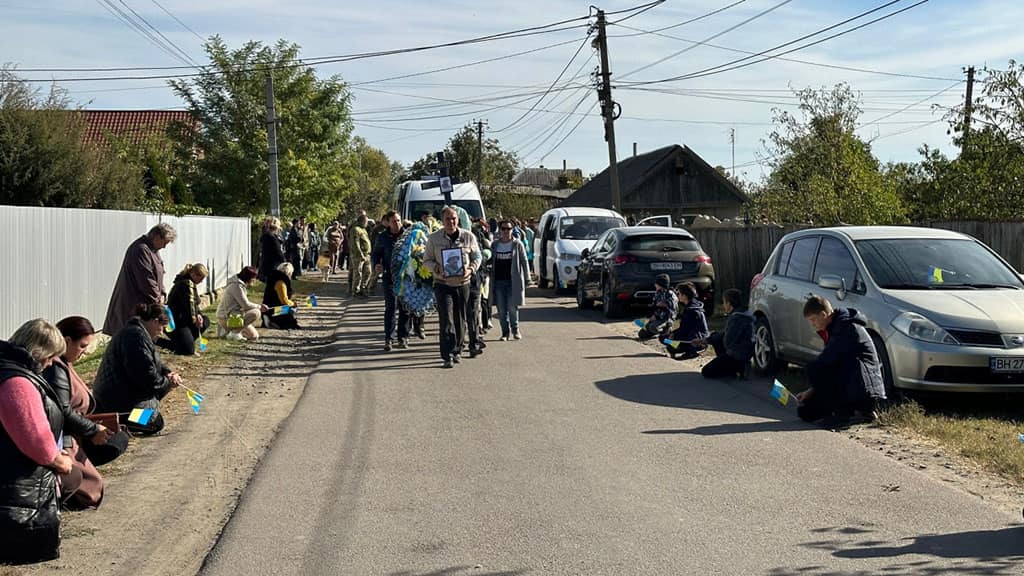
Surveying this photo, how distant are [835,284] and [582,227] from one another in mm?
14827

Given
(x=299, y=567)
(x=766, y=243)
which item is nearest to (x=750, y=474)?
(x=299, y=567)

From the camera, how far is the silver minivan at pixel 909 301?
366 inches

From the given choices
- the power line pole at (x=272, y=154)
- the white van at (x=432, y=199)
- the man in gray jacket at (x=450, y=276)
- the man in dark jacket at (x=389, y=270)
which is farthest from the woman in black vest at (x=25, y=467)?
the power line pole at (x=272, y=154)

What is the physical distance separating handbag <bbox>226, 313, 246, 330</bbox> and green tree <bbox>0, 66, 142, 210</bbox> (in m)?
10.1

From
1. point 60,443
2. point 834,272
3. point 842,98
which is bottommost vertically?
point 60,443

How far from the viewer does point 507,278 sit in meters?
15.5

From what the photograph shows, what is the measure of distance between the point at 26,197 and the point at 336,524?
68.0 feet

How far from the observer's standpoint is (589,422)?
9438mm

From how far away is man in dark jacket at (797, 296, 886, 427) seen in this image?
359 inches

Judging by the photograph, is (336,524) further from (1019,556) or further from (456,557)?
(1019,556)

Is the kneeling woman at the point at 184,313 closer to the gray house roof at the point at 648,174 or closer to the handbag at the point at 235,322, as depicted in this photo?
the handbag at the point at 235,322

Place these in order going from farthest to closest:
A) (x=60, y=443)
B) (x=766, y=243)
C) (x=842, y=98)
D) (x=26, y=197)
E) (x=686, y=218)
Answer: (x=686, y=218)
(x=842, y=98)
(x=26, y=197)
(x=766, y=243)
(x=60, y=443)

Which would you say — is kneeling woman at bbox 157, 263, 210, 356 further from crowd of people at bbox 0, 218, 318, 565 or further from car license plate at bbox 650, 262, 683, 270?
car license plate at bbox 650, 262, 683, 270

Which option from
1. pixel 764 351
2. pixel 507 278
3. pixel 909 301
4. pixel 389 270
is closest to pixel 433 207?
pixel 507 278
